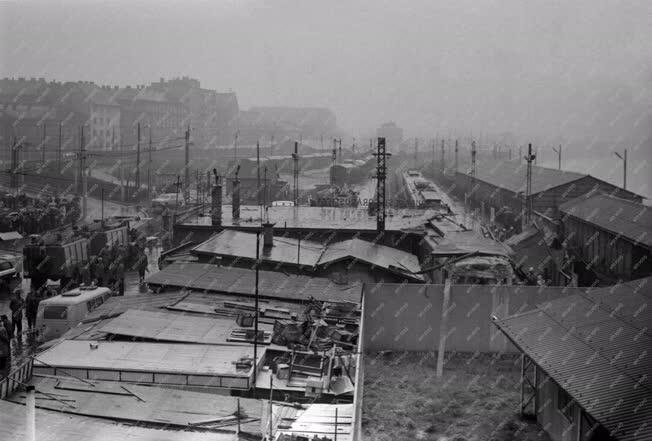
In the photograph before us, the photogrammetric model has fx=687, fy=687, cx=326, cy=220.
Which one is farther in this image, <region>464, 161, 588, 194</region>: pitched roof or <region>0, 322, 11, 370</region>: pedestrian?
<region>464, 161, 588, 194</region>: pitched roof

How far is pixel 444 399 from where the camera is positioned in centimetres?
1520

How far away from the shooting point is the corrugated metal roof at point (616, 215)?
22.3 meters

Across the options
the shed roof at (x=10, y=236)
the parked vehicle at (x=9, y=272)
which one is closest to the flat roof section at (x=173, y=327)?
the parked vehicle at (x=9, y=272)

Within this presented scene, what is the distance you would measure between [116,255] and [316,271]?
7.84 meters

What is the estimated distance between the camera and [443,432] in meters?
13.4

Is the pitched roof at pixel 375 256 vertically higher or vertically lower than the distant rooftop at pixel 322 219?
lower

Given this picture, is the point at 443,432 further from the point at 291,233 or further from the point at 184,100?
the point at 184,100

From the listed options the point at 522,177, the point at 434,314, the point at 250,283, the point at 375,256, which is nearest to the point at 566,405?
the point at 434,314

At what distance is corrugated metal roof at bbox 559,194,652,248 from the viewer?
22.3 m

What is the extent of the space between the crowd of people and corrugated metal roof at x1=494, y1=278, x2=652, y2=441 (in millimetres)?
24954

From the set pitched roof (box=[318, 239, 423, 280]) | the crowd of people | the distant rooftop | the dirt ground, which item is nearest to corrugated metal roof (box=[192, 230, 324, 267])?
pitched roof (box=[318, 239, 423, 280])

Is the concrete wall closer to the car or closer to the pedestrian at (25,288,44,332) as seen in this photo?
the pedestrian at (25,288,44,332)

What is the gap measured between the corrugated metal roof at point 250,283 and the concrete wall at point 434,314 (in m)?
1.00

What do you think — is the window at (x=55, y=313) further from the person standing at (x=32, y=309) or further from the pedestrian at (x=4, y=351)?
the pedestrian at (x=4, y=351)
